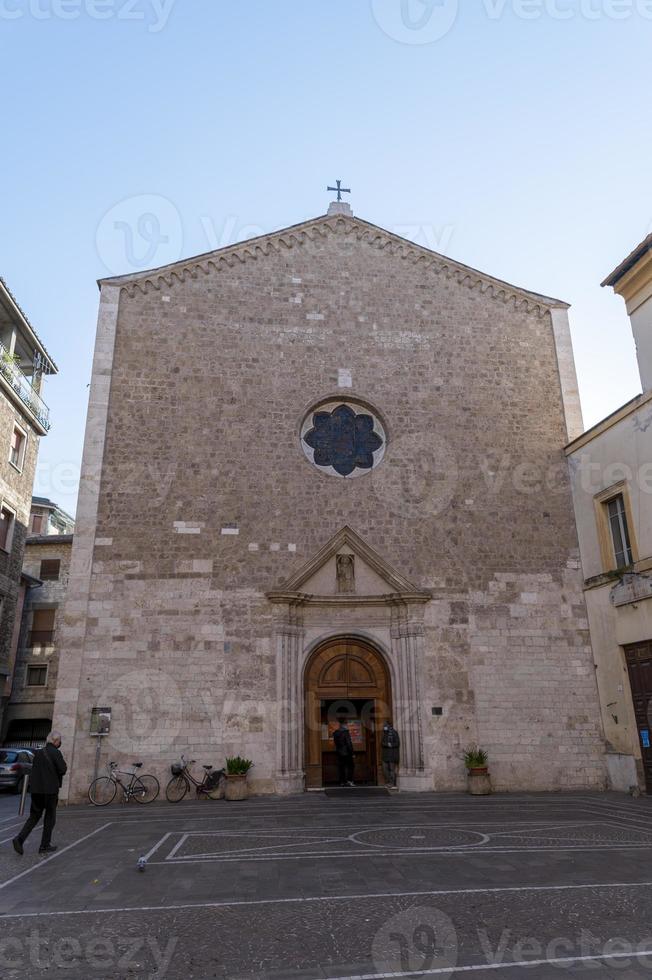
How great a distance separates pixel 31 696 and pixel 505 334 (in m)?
23.3

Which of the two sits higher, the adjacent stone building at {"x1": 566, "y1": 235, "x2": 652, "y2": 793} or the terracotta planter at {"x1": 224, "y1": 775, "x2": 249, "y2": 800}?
the adjacent stone building at {"x1": 566, "y1": 235, "x2": 652, "y2": 793}

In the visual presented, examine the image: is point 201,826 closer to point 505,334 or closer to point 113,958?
point 113,958

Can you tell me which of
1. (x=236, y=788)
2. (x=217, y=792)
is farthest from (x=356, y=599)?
(x=217, y=792)

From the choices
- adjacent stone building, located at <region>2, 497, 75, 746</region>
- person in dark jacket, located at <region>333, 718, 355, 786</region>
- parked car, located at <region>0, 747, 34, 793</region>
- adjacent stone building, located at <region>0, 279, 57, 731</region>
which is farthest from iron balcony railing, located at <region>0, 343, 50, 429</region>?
person in dark jacket, located at <region>333, 718, 355, 786</region>

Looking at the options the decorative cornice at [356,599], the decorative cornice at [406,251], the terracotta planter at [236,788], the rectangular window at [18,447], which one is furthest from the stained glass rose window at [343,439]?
the rectangular window at [18,447]

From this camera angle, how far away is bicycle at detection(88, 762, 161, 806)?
46.3 feet

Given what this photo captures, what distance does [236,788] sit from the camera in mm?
14148

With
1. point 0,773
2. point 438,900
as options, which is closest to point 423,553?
point 438,900

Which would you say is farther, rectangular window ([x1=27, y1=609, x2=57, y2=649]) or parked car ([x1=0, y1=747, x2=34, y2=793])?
rectangular window ([x1=27, y1=609, x2=57, y2=649])

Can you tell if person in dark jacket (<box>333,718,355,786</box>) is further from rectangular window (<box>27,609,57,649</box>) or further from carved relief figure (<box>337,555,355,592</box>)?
rectangular window (<box>27,609,57,649</box>)

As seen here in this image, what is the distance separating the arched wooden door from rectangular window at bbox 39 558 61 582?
1889cm

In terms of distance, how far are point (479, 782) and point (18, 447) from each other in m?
19.5

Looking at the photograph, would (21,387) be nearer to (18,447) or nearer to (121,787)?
(18,447)

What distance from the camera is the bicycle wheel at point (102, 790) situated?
46.2ft
